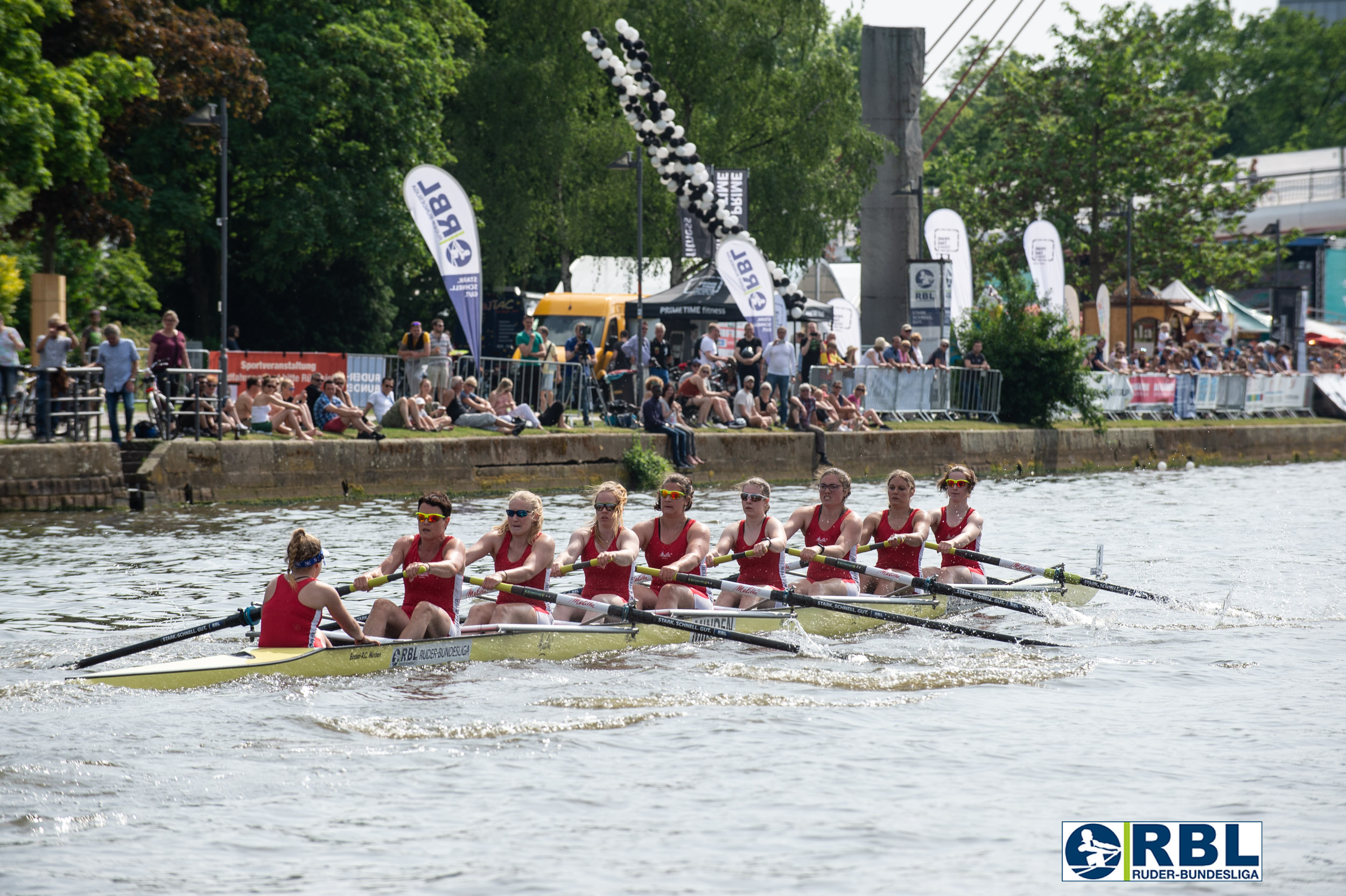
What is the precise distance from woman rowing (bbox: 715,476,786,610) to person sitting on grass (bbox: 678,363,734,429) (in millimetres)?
13735

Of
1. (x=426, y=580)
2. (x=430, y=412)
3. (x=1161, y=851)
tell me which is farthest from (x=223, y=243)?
(x=1161, y=851)

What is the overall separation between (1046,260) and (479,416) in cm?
1599

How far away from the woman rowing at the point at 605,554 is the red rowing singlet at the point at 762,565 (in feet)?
3.66

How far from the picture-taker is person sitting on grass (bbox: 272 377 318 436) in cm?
2206

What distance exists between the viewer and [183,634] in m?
10.3

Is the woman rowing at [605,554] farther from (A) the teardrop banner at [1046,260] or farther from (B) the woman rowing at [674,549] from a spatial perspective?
(A) the teardrop banner at [1046,260]

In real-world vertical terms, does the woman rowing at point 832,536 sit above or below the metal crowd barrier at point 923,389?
below

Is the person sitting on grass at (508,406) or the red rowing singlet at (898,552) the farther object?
Result: the person sitting on grass at (508,406)

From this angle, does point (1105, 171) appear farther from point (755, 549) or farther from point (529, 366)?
point (755, 549)

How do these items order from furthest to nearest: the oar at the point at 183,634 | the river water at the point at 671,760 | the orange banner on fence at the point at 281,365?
the orange banner on fence at the point at 281,365
the oar at the point at 183,634
the river water at the point at 671,760

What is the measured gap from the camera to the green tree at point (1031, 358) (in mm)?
31234

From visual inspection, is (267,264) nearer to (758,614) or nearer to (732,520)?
(732,520)

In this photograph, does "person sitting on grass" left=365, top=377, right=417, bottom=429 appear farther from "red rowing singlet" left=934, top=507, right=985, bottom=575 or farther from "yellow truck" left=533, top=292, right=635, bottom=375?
"red rowing singlet" left=934, top=507, right=985, bottom=575

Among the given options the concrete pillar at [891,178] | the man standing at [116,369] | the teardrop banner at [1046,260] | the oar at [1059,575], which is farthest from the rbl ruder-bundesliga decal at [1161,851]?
the concrete pillar at [891,178]
